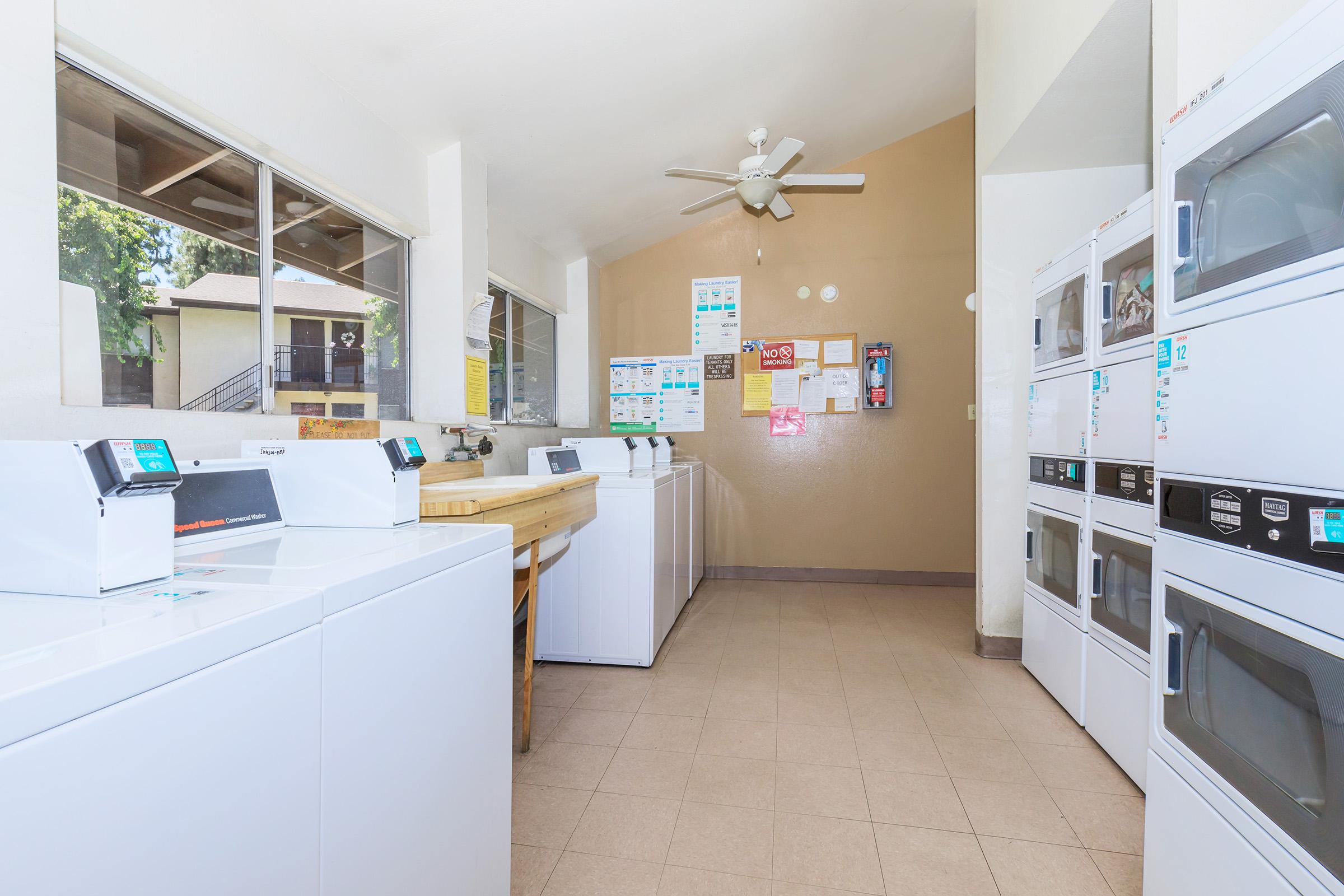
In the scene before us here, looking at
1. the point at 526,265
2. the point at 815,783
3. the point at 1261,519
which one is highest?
the point at 526,265

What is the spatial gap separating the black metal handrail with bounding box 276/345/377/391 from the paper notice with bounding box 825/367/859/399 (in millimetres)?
3131

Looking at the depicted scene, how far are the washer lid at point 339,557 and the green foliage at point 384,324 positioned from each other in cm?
144

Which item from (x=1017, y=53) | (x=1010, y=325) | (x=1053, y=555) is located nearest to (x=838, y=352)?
(x=1010, y=325)

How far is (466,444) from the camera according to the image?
2.92m

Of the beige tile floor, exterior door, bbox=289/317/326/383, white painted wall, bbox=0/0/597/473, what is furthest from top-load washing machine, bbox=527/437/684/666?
exterior door, bbox=289/317/326/383

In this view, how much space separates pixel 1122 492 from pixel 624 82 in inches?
99.7

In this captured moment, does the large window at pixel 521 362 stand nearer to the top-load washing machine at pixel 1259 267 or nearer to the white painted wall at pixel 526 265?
the white painted wall at pixel 526 265

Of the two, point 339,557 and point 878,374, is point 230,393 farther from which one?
point 878,374

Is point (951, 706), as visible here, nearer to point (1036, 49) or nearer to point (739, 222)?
point (1036, 49)

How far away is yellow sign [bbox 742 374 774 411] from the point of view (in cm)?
467

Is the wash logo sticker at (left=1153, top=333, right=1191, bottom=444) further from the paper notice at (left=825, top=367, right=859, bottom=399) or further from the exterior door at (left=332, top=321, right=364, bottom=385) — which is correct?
the paper notice at (left=825, top=367, right=859, bottom=399)

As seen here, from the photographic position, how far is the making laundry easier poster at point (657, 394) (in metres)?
4.81

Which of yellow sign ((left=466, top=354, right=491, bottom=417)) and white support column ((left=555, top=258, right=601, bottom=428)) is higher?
white support column ((left=555, top=258, right=601, bottom=428))

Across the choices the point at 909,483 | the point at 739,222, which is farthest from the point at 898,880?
the point at 739,222
